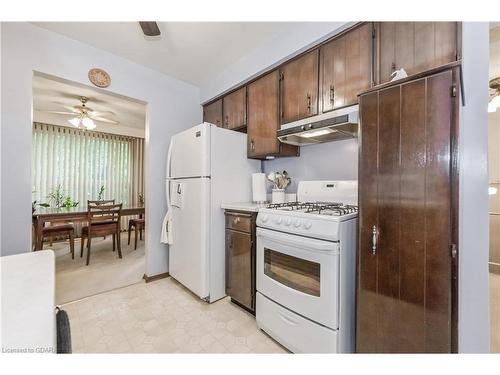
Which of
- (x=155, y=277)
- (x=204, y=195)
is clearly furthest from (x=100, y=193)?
(x=204, y=195)

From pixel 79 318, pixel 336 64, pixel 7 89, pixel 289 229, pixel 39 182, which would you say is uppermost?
pixel 336 64

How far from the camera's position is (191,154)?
2232mm

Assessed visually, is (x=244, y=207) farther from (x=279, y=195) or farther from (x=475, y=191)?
(x=475, y=191)

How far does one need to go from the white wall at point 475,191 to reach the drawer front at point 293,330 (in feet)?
2.09

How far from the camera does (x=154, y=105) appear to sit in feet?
8.83

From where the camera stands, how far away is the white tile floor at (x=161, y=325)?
154cm

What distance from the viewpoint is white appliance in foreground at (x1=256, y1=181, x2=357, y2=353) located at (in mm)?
1257

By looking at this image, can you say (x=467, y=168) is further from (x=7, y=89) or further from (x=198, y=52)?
(x=7, y=89)

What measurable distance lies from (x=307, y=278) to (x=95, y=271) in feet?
9.51

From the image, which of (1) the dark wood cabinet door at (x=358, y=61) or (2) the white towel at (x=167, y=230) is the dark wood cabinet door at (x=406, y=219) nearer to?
(1) the dark wood cabinet door at (x=358, y=61)

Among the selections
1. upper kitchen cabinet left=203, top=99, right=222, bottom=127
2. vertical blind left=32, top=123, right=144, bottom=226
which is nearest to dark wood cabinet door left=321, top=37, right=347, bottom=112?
upper kitchen cabinet left=203, top=99, right=222, bottom=127
